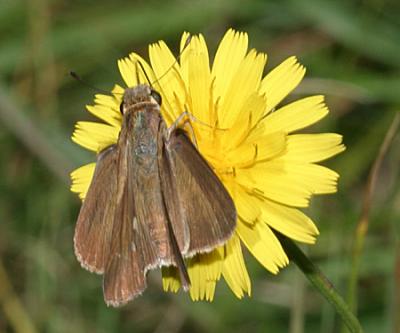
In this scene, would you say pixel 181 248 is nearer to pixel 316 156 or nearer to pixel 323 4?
pixel 316 156

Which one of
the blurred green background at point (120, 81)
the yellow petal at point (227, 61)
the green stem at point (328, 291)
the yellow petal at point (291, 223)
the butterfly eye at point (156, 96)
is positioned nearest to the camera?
the green stem at point (328, 291)

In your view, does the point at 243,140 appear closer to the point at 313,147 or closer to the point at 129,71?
the point at 313,147

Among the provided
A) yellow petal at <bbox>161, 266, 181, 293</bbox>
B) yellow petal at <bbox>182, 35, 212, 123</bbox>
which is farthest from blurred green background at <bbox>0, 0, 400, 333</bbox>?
yellow petal at <bbox>161, 266, 181, 293</bbox>

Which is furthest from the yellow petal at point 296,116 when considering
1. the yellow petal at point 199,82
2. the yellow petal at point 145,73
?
the yellow petal at point 145,73

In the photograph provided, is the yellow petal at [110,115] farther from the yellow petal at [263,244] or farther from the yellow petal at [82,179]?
the yellow petal at [263,244]

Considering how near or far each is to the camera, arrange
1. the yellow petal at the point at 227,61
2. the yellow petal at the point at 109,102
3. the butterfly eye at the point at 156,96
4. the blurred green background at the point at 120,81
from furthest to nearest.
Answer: the blurred green background at the point at 120,81 → the yellow petal at the point at 109,102 → the yellow petal at the point at 227,61 → the butterfly eye at the point at 156,96
